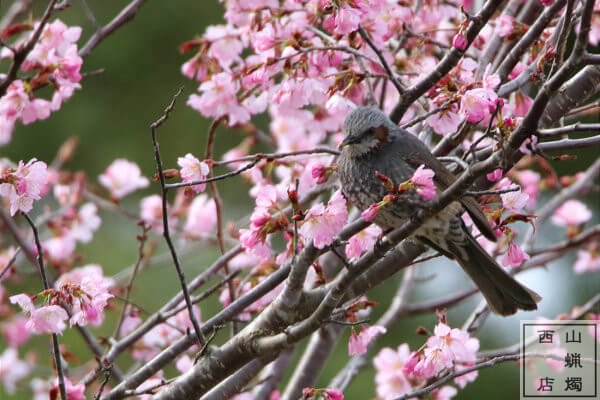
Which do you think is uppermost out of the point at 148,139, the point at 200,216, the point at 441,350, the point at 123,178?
the point at 148,139

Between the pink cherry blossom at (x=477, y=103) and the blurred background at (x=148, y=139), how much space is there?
11.5 ft

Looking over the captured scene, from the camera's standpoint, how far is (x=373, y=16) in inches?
92.7

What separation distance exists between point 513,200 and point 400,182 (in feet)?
1.41

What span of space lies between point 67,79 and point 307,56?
0.79 meters

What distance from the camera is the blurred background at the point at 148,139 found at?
17.7ft

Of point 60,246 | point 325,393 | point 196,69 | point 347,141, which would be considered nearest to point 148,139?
point 60,246

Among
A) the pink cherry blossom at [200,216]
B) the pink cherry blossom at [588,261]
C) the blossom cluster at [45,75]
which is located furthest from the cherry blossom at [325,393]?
the pink cherry blossom at [588,261]

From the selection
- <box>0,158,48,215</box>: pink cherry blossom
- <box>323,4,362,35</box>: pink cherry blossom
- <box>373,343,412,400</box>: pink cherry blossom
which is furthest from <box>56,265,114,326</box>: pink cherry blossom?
<box>373,343,412,400</box>: pink cherry blossom

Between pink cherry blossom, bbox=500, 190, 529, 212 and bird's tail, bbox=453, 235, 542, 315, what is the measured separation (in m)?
0.37

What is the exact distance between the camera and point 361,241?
215 cm

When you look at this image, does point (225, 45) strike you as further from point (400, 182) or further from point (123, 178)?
point (123, 178)

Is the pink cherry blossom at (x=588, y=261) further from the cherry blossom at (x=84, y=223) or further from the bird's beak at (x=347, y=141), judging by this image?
the cherry blossom at (x=84, y=223)

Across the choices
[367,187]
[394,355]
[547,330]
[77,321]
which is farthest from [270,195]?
[547,330]

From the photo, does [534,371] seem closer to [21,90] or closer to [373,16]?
[373,16]
